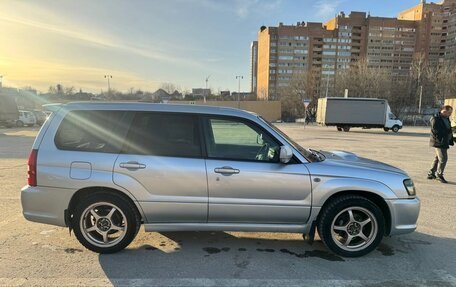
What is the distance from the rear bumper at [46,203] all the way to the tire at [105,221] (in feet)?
0.52

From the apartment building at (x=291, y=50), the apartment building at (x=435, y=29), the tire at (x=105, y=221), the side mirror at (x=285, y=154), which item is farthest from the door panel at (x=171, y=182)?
the apartment building at (x=435, y=29)

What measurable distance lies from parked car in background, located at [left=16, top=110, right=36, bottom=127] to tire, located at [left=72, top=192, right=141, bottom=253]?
109 feet

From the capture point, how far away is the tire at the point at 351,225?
4.12 meters

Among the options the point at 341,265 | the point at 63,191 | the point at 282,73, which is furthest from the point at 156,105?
the point at 282,73

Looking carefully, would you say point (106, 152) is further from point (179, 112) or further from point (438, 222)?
point (438, 222)

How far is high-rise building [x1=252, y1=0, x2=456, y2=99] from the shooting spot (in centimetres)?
12800

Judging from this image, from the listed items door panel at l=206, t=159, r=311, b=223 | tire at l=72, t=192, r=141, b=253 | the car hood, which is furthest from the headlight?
tire at l=72, t=192, r=141, b=253

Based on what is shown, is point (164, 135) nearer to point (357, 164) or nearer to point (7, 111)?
point (357, 164)

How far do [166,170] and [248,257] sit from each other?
4.69 ft

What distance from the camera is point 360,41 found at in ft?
423

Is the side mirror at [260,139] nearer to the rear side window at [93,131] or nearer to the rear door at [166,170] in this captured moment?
the rear door at [166,170]

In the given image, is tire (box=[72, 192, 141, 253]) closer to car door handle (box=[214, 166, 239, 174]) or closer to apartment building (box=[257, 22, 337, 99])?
car door handle (box=[214, 166, 239, 174])

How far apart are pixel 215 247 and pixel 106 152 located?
180 centimetres

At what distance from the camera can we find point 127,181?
4016mm
